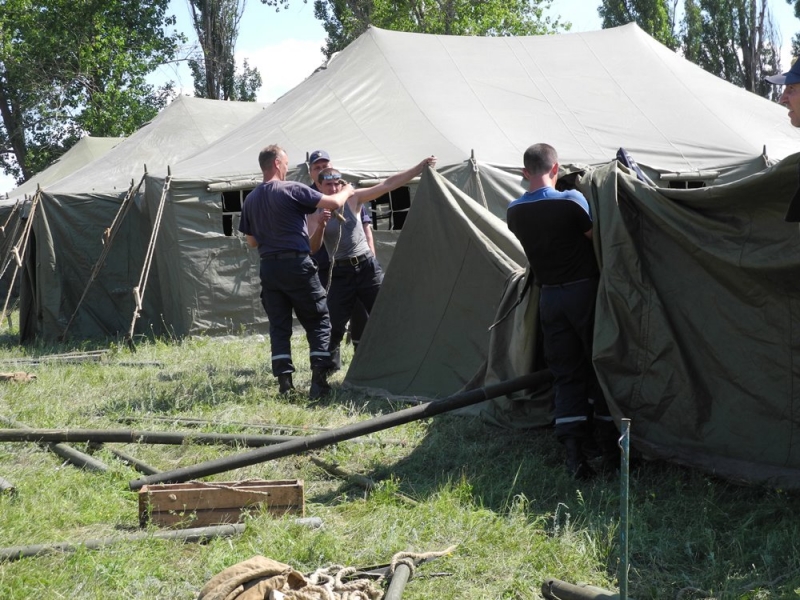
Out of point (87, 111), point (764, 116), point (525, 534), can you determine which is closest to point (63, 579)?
point (525, 534)

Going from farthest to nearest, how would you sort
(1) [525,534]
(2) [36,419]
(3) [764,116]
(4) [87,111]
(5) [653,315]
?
1. (4) [87,111]
2. (3) [764,116]
3. (2) [36,419]
4. (5) [653,315]
5. (1) [525,534]

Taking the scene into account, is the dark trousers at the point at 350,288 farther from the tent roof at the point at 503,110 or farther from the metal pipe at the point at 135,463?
the tent roof at the point at 503,110

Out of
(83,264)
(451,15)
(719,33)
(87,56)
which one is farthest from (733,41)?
(83,264)

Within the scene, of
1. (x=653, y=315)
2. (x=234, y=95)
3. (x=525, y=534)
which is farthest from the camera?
(x=234, y=95)

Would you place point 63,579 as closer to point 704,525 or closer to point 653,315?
point 704,525

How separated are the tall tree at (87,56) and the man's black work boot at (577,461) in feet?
83.7

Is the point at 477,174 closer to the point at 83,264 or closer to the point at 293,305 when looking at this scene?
the point at 293,305

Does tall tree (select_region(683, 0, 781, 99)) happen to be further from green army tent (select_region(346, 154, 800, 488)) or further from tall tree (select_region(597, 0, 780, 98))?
green army tent (select_region(346, 154, 800, 488))

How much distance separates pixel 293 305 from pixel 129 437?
1.88m

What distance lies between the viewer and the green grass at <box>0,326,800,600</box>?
3.55 metres

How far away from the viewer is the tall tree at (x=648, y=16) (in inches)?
1481

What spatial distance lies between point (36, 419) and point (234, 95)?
3164cm

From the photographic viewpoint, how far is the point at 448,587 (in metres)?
3.51

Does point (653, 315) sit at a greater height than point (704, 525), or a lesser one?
greater
